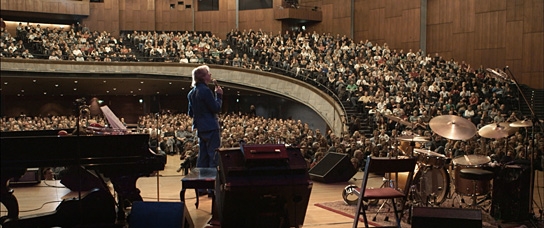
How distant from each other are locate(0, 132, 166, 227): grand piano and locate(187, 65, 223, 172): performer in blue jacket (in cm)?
90

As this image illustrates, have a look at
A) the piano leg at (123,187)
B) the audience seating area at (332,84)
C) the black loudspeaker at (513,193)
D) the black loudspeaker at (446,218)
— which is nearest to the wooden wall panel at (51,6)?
the audience seating area at (332,84)

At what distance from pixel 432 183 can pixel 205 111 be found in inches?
97.1

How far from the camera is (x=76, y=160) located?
4336mm

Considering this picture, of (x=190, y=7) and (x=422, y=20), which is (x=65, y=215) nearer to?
(x=422, y=20)

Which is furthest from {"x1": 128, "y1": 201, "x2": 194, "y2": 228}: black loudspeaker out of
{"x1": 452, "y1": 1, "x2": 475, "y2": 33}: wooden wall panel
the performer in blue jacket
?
{"x1": 452, "y1": 1, "x2": 475, "y2": 33}: wooden wall panel

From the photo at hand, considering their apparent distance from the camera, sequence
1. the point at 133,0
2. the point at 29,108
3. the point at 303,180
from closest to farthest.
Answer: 1. the point at 303,180
2. the point at 29,108
3. the point at 133,0

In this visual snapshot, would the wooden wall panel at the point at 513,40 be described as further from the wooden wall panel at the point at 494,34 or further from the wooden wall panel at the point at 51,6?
the wooden wall panel at the point at 51,6

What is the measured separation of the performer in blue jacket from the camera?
5551mm

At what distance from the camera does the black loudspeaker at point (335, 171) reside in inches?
305

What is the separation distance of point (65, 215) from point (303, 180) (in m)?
1.90

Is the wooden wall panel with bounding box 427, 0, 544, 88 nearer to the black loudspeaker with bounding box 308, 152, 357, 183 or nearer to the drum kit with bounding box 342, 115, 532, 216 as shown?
the black loudspeaker with bounding box 308, 152, 357, 183

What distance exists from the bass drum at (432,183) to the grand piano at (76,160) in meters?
2.71

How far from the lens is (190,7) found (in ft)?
88.3

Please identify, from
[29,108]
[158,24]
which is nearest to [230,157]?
[29,108]
